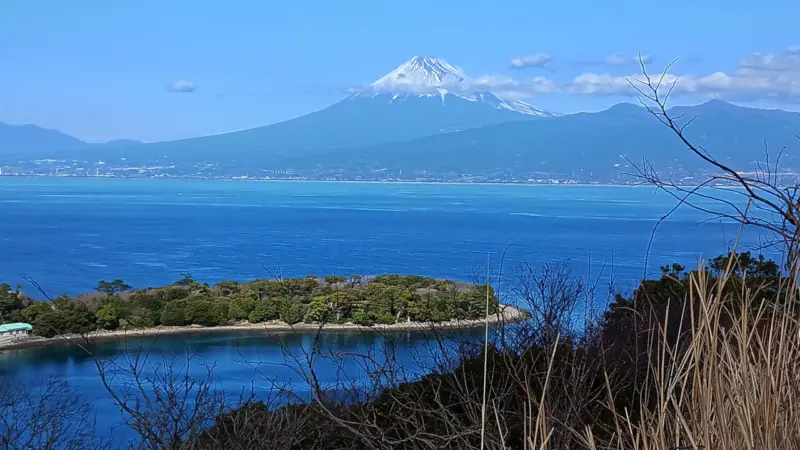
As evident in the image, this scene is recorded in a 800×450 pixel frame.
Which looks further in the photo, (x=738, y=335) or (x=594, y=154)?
(x=594, y=154)

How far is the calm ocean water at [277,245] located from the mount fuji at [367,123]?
56921mm

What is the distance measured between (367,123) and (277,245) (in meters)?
99.0

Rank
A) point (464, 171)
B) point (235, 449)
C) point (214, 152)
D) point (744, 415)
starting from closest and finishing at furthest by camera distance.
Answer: point (744, 415), point (235, 449), point (464, 171), point (214, 152)

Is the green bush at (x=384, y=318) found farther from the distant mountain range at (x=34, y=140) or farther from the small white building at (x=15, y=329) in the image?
the distant mountain range at (x=34, y=140)

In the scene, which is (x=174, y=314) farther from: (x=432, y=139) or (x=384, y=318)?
(x=432, y=139)

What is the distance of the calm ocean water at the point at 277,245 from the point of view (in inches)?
615

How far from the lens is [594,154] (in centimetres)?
8062

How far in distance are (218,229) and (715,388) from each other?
4901 cm

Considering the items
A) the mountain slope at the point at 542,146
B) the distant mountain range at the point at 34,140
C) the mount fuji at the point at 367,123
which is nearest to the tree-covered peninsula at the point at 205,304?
the mountain slope at the point at 542,146

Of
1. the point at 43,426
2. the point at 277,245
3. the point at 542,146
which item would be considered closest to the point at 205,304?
the point at 43,426

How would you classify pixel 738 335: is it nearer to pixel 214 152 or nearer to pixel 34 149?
pixel 214 152

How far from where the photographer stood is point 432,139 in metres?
115

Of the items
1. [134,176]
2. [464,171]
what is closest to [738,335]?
[464,171]

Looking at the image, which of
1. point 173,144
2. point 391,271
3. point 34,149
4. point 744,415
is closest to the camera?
point 744,415
